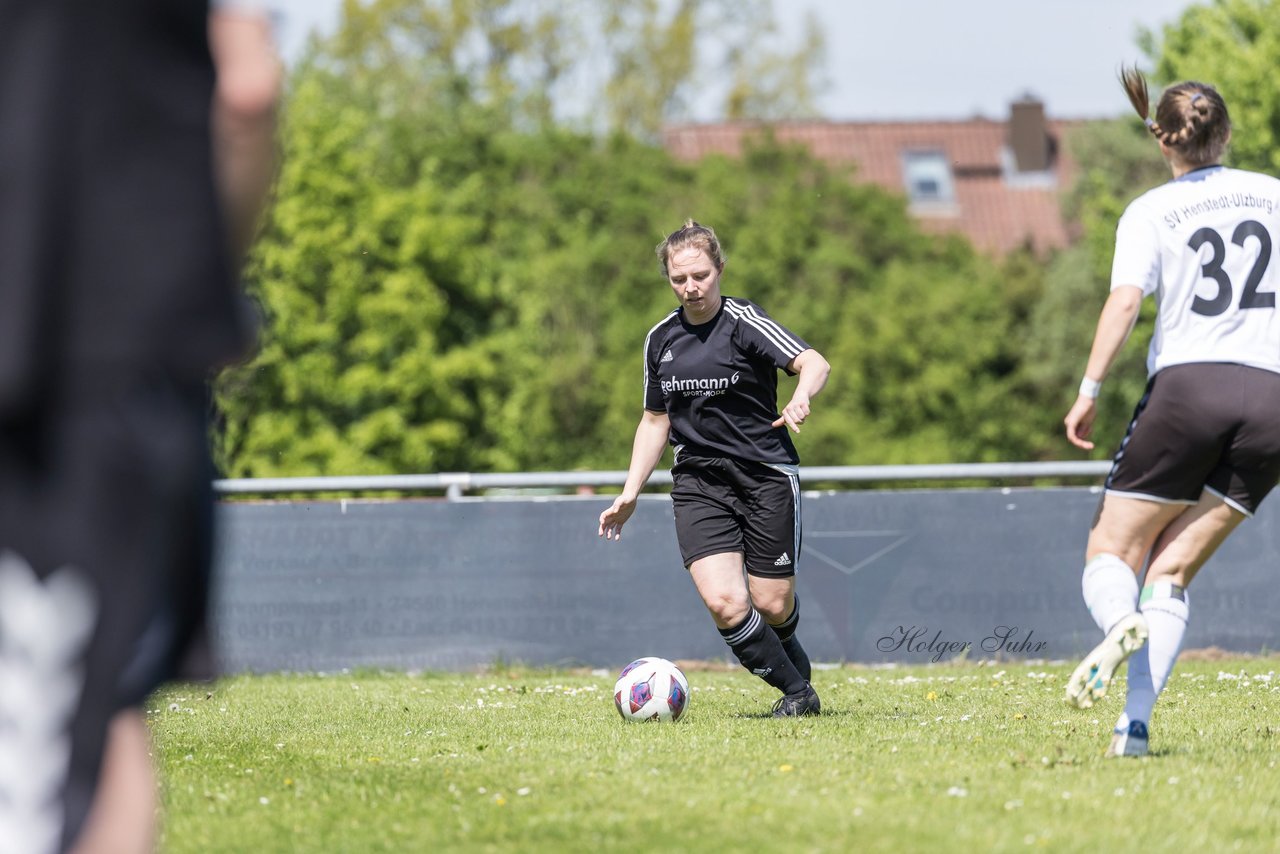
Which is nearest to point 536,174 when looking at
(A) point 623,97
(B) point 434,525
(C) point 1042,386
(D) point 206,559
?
(A) point 623,97

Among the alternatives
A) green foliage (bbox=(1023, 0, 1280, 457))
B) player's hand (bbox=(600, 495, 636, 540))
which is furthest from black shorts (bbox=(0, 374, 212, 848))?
green foliage (bbox=(1023, 0, 1280, 457))

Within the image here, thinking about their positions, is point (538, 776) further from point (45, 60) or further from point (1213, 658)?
point (1213, 658)

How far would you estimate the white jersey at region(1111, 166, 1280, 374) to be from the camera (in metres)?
5.53

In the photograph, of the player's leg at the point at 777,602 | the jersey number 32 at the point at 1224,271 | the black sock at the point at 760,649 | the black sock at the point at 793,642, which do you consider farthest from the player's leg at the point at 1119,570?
the black sock at the point at 793,642

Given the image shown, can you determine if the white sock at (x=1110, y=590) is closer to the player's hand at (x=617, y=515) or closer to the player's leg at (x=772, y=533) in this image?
the player's leg at (x=772, y=533)

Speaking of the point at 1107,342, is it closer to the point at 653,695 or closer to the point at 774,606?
the point at 774,606

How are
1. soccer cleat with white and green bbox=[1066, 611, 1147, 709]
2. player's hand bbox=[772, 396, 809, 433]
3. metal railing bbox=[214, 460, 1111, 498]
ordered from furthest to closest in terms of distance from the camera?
metal railing bbox=[214, 460, 1111, 498]
player's hand bbox=[772, 396, 809, 433]
soccer cleat with white and green bbox=[1066, 611, 1147, 709]

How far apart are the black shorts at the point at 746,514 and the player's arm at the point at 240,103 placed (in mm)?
6163

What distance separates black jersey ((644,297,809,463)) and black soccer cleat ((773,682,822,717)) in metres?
1.17

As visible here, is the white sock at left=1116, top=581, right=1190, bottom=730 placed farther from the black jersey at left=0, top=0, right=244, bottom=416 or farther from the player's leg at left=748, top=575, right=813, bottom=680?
the black jersey at left=0, top=0, right=244, bottom=416

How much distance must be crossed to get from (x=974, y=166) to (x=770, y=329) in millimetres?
63903

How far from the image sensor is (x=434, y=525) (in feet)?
43.7

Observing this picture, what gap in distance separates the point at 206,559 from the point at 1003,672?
10031 mm

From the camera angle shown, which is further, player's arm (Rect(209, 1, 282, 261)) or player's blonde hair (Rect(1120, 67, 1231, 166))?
player's blonde hair (Rect(1120, 67, 1231, 166))
